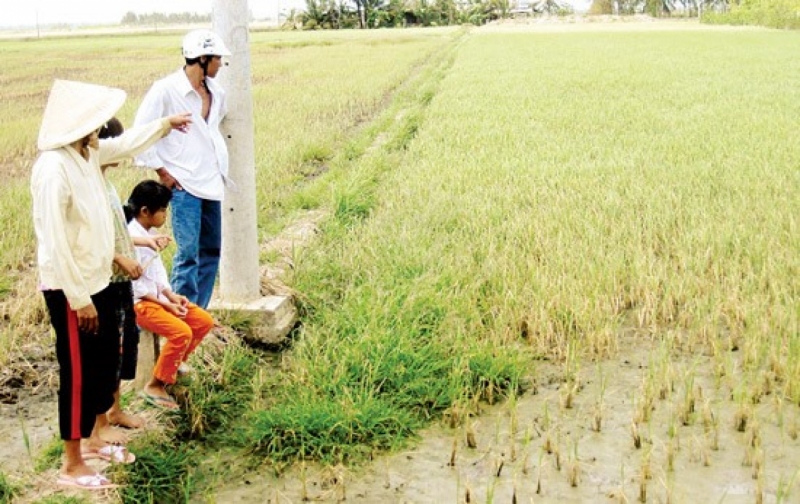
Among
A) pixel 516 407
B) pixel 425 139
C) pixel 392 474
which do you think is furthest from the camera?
pixel 425 139

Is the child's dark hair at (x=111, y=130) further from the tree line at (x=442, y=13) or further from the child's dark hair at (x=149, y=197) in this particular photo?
the tree line at (x=442, y=13)

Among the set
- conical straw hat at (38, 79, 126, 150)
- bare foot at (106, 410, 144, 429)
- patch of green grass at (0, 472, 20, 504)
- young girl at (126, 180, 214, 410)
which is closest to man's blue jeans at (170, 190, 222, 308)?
young girl at (126, 180, 214, 410)

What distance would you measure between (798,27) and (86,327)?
5170cm

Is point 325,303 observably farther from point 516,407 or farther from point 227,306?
point 516,407

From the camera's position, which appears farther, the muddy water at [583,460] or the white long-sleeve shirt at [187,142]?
the white long-sleeve shirt at [187,142]

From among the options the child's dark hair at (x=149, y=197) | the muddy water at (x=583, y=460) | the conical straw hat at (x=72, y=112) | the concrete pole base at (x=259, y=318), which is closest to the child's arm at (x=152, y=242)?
the child's dark hair at (x=149, y=197)

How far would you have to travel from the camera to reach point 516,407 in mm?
3479

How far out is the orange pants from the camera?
335cm

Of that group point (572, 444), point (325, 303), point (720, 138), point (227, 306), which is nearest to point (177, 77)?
point (227, 306)

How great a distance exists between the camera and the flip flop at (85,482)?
9.15ft

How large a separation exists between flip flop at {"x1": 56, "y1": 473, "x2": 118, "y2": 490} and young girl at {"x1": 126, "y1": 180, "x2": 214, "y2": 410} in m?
0.62

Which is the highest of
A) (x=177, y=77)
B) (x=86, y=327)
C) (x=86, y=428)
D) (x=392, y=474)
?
(x=177, y=77)

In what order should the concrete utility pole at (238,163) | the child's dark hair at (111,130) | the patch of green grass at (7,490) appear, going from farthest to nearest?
the concrete utility pole at (238,163)
the child's dark hair at (111,130)
the patch of green grass at (7,490)

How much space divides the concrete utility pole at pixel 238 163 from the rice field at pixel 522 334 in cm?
43
